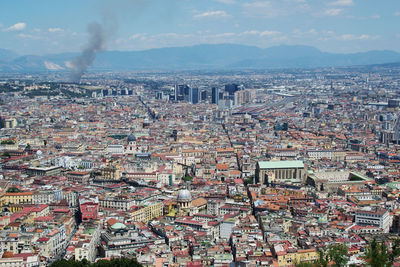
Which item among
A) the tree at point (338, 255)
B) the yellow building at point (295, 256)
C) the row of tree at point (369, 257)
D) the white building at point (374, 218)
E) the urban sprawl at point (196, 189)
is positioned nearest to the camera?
the row of tree at point (369, 257)

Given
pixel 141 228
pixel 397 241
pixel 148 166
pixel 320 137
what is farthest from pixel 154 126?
pixel 397 241

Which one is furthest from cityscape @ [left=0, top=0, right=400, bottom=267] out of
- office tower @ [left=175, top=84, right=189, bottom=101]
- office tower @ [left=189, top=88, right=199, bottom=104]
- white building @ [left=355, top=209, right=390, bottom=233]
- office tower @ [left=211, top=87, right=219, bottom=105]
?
office tower @ [left=175, top=84, right=189, bottom=101]

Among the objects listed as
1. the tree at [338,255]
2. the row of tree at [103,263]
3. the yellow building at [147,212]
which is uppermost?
the tree at [338,255]

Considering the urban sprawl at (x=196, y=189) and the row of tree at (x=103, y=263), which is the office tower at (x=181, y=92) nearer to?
the urban sprawl at (x=196, y=189)

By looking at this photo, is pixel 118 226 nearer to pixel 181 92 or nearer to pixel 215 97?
pixel 215 97

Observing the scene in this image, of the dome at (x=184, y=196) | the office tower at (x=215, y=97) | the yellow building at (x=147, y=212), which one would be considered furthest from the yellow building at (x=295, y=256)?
the office tower at (x=215, y=97)

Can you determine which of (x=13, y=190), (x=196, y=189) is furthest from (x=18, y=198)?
(x=196, y=189)
